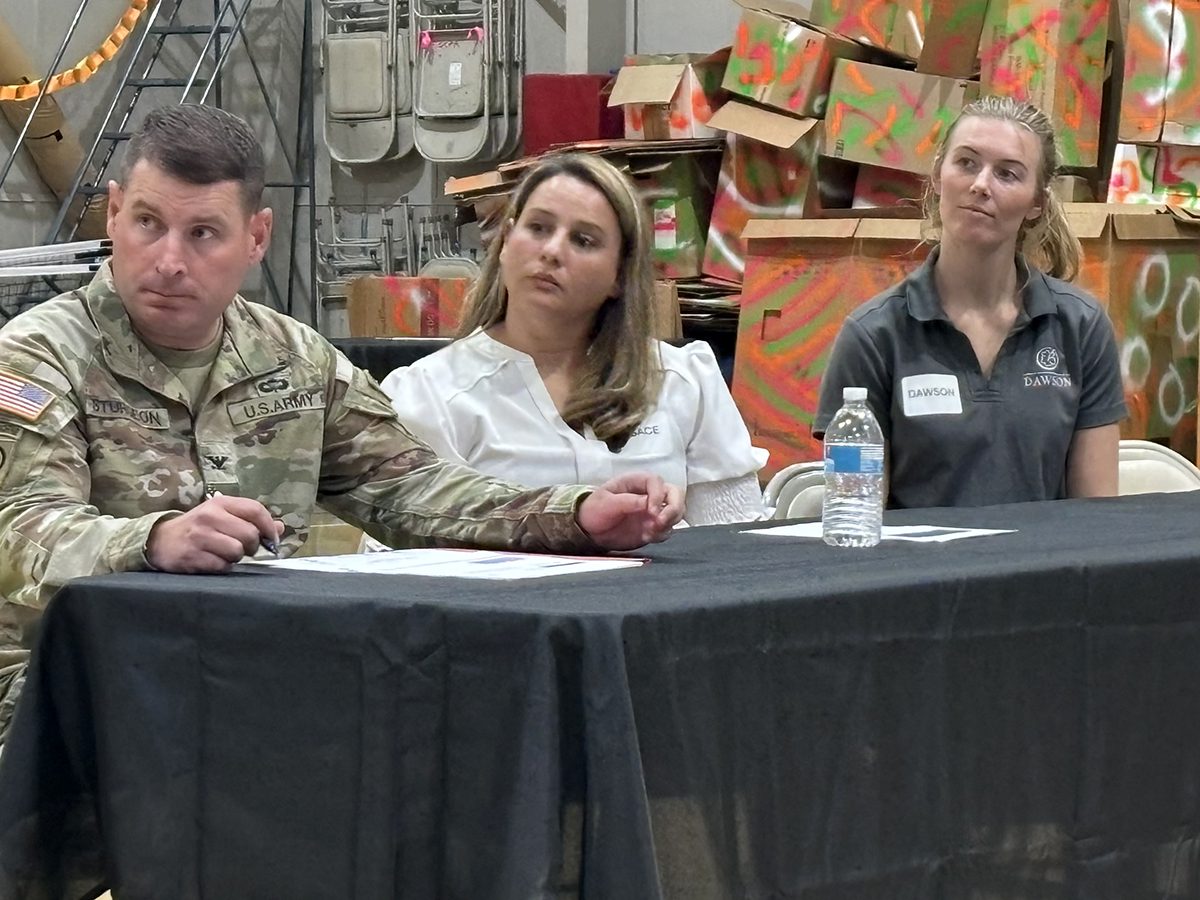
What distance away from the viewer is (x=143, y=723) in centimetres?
161

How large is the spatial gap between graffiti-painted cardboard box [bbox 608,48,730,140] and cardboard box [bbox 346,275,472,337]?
0.99m

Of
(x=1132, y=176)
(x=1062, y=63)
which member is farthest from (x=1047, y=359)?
(x=1062, y=63)

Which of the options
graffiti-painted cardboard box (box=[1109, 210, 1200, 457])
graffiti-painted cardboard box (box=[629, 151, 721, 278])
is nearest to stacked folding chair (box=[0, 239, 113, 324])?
graffiti-painted cardboard box (box=[629, 151, 721, 278])

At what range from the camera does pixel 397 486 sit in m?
2.22

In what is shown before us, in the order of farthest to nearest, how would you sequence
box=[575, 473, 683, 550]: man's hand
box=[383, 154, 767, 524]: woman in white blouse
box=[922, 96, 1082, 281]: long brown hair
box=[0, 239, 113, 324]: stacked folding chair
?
1. box=[0, 239, 113, 324]: stacked folding chair
2. box=[922, 96, 1082, 281]: long brown hair
3. box=[383, 154, 767, 524]: woman in white blouse
4. box=[575, 473, 683, 550]: man's hand

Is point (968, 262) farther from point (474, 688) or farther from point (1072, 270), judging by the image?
point (474, 688)

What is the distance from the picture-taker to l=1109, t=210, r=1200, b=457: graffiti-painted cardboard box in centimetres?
508

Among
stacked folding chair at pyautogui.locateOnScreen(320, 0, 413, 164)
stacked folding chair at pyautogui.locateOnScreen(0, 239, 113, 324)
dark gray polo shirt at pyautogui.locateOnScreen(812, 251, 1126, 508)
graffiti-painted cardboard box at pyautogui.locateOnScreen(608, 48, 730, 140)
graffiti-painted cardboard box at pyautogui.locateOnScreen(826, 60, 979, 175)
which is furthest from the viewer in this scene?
stacked folding chair at pyautogui.locateOnScreen(320, 0, 413, 164)

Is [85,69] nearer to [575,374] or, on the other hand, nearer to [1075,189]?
[1075,189]

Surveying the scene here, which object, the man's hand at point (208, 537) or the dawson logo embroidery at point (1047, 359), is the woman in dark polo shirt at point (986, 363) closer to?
the dawson logo embroidery at point (1047, 359)

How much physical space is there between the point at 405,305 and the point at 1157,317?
130 inches

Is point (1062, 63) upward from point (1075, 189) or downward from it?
upward

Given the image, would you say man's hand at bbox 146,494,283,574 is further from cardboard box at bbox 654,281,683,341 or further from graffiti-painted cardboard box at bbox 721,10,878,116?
graffiti-painted cardboard box at bbox 721,10,878,116

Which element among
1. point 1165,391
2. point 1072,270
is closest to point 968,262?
point 1072,270
